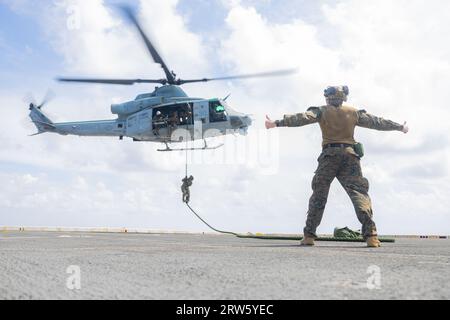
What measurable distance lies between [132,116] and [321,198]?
1572 centimetres

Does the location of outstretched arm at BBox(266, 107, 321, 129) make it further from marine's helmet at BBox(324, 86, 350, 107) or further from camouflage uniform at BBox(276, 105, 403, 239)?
marine's helmet at BBox(324, 86, 350, 107)

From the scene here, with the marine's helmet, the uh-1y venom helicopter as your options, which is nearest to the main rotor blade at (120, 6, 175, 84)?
the uh-1y venom helicopter

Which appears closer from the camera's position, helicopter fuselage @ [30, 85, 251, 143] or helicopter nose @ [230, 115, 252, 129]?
helicopter fuselage @ [30, 85, 251, 143]

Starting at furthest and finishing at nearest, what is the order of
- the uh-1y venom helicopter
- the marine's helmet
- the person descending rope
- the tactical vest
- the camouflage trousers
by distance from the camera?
the uh-1y venom helicopter
the person descending rope
the marine's helmet
the tactical vest
the camouflage trousers

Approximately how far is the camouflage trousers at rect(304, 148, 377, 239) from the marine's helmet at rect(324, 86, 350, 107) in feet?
2.52

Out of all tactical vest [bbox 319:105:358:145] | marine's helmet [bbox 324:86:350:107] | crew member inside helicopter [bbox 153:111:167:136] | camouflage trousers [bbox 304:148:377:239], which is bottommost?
camouflage trousers [bbox 304:148:377:239]

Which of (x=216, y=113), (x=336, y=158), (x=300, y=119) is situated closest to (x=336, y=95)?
(x=300, y=119)

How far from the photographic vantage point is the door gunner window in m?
20.1

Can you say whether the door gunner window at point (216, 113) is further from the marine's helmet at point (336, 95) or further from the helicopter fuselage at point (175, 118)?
the marine's helmet at point (336, 95)

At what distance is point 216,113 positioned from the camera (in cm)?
2016

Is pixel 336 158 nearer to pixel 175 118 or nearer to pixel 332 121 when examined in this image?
pixel 332 121

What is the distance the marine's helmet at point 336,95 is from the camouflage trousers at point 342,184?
770 millimetres
